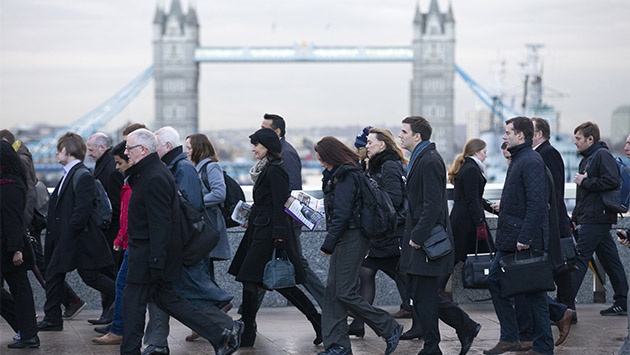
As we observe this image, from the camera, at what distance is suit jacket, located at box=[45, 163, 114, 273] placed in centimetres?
523

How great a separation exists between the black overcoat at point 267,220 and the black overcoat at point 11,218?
1178 mm

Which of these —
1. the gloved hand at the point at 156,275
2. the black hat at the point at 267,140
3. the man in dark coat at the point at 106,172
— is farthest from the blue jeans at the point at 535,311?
the man in dark coat at the point at 106,172

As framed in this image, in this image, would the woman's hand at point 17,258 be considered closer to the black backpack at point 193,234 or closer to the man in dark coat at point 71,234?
the man in dark coat at point 71,234

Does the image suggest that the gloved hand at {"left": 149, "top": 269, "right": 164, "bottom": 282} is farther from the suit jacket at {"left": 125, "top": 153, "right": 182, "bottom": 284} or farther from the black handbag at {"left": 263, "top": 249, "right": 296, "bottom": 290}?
the black handbag at {"left": 263, "top": 249, "right": 296, "bottom": 290}

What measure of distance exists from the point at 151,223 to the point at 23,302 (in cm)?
116

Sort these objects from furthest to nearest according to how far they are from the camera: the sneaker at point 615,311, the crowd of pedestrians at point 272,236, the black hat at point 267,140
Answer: the sneaker at point 615,311 < the black hat at point 267,140 < the crowd of pedestrians at point 272,236

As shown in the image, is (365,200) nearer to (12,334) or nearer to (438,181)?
(438,181)

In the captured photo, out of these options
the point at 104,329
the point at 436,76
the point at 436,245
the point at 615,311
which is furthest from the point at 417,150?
the point at 436,76

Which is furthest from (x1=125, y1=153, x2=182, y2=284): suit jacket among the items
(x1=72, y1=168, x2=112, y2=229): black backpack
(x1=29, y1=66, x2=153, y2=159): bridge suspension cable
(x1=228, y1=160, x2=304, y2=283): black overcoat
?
(x1=29, y1=66, x2=153, y2=159): bridge suspension cable

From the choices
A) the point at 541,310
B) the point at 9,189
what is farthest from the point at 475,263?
the point at 9,189

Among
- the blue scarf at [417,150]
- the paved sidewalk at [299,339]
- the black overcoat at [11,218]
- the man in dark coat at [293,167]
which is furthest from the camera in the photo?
the man in dark coat at [293,167]

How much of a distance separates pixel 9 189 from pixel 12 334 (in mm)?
1205

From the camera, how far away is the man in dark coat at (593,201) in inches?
227

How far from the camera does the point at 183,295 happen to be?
4.61 meters
